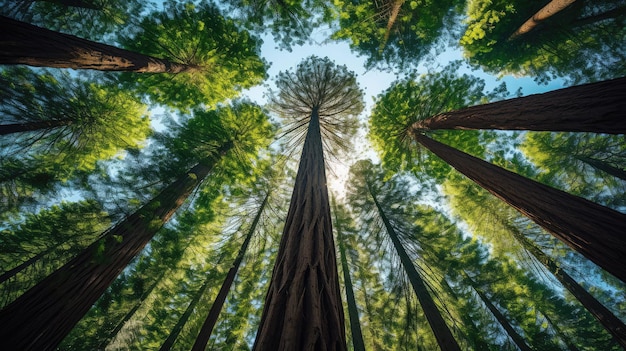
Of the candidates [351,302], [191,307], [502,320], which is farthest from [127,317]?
[502,320]

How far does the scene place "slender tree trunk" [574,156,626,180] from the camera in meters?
8.31

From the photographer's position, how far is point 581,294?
23.5 ft

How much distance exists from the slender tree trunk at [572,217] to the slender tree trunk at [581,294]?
5.87 metres

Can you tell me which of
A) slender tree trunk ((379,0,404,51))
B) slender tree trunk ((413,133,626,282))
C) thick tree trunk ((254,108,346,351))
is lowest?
thick tree trunk ((254,108,346,351))

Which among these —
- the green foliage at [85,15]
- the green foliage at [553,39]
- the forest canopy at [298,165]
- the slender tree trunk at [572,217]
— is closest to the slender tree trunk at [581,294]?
the forest canopy at [298,165]

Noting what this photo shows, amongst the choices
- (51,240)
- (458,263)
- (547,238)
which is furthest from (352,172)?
(51,240)

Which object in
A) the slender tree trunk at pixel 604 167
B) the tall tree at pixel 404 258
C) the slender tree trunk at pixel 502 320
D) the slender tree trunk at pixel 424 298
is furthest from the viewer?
the slender tree trunk at pixel 604 167

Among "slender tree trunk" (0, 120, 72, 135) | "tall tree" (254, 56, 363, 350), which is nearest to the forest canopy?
"slender tree trunk" (0, 120, 72, 135)

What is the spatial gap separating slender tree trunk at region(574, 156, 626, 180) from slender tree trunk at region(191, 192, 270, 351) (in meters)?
12.1

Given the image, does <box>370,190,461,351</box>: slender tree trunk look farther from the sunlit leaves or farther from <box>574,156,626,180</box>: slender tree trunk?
<box>574,156,626,180</box>: slender tree trunk

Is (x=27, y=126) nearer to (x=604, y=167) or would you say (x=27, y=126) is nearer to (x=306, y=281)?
(x=306, y=281)

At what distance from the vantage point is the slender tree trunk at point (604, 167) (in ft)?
27.3

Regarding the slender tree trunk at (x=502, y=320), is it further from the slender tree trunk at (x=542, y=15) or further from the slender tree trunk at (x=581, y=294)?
the slender tree trunk at (x=542, y=15)

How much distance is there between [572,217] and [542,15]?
637 cm
